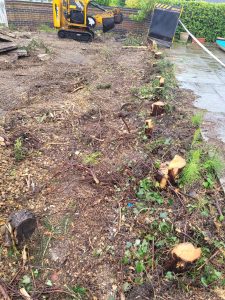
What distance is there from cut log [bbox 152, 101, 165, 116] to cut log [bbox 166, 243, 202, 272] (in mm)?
2916

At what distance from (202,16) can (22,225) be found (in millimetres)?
13330

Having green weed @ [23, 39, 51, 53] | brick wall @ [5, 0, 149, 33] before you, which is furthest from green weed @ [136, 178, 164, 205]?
brick wall @ [5, 0, 149, 33]

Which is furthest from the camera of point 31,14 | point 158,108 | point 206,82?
point 31,14

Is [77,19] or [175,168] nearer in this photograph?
[175,168]

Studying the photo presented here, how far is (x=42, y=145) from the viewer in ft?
13.1

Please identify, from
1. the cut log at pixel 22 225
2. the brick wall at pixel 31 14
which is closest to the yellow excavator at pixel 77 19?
the brick wall at pixel 31 14

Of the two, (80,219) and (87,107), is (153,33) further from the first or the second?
(80,219)

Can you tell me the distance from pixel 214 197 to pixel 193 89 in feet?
13.4

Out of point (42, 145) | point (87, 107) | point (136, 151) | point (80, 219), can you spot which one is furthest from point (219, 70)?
point (80, 219)

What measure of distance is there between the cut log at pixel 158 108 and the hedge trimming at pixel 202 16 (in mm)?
9394

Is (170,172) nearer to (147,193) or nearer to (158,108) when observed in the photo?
(147,193)

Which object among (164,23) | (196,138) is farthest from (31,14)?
(196,138)

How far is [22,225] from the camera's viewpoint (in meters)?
2.50

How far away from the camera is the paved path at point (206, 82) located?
4715 mm
